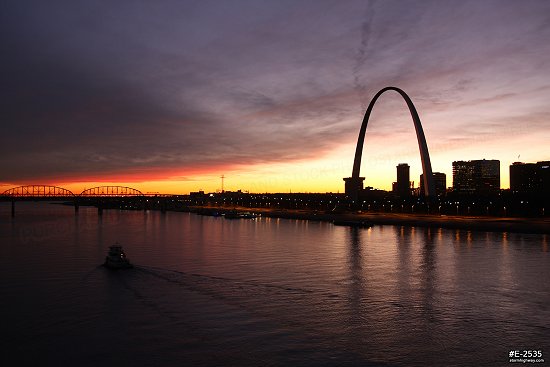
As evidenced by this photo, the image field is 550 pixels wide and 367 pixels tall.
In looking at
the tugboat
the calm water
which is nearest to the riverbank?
the calm water

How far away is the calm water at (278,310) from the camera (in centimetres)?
2189

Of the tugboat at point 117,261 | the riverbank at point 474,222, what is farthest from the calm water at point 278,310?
the riverbank at point 474,222

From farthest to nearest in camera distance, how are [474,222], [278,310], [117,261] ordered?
[474,222]
[117,261]
[278,310]

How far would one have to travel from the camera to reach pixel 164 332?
2505 cm

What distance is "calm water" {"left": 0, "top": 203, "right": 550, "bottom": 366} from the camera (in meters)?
21.9

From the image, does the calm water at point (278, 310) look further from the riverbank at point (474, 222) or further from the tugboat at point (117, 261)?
the riverbank at point (474, 222)

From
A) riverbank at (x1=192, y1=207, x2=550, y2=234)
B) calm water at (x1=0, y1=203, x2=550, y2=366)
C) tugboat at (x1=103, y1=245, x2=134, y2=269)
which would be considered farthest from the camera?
riverbank at (x1=192, y1=207, x2=550, y2=234)

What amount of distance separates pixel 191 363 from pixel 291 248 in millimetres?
47692

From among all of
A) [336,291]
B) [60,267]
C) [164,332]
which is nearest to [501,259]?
[336,291]

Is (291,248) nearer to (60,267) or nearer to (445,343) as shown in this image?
(60,267)

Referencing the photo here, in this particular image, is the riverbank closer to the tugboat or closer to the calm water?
the calm water

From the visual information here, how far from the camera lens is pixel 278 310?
29.6 meters

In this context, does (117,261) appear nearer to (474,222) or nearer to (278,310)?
(278,310)

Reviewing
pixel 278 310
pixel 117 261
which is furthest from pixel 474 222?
pixel 278 310
